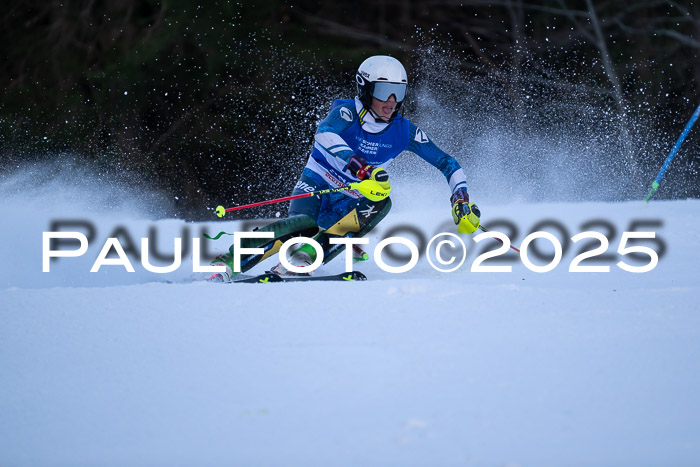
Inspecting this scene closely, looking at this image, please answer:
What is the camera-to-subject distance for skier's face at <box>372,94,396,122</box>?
196 inches

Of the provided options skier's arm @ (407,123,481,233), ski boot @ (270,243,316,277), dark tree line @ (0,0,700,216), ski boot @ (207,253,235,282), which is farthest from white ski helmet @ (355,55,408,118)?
dark tree line @ (0,0,700,216)

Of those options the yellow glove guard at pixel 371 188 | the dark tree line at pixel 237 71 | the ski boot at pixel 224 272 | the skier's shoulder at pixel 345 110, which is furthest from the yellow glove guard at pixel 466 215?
the dark tree line at pixel 237 71

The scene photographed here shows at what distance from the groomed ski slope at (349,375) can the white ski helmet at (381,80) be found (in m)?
1.41

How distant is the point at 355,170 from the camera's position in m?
4.74

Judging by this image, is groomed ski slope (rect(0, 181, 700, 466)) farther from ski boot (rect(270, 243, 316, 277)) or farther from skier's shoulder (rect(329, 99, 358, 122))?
skier's shoulder (rect(329, 99, 358, 122))

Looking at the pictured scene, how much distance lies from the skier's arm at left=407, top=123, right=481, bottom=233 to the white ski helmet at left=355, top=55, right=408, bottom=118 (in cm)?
39

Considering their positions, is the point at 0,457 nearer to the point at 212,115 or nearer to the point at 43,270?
the point at 43,270

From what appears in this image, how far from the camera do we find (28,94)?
15742 mm

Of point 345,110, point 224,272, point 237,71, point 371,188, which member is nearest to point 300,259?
point 224,272

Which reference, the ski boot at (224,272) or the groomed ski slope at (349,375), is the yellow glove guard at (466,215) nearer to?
the groomed ski slope at (349,375)

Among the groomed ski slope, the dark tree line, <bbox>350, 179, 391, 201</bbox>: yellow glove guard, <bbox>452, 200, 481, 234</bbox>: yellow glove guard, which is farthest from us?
the dark tree line

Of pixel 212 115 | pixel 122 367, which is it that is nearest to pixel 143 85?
pixel 212 115

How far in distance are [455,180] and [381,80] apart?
0.83m

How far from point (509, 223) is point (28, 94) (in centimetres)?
1196
